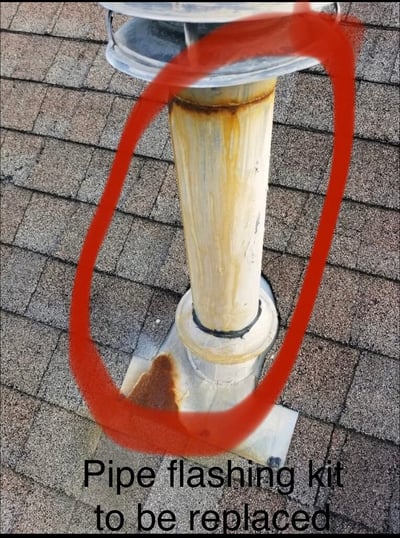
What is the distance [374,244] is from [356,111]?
1.83ft

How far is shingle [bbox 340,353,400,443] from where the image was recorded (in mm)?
1897

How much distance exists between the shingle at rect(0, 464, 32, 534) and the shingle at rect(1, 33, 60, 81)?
1831 millimetres

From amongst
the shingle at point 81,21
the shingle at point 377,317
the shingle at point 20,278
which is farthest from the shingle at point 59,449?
the shingle at point 81,21

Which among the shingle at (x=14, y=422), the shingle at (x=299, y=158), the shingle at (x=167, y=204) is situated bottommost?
the shingle at (x=14, y=422)

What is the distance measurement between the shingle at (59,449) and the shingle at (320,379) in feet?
2.61

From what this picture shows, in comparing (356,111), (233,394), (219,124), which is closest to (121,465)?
(233,394)

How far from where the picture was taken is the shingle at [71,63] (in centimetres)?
258

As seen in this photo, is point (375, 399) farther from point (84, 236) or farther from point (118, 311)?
point (84, 236)

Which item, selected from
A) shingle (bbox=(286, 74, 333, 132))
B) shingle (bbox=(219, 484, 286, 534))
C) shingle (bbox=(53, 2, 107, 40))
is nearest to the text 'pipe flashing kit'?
shingle (bbox=(219, 484, 286, 534))

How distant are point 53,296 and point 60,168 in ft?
1.98

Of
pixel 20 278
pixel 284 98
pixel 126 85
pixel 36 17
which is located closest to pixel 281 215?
pixel 284 98

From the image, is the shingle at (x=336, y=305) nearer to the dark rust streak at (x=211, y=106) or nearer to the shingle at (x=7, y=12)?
the dark rust streak at (x=211, y=106)

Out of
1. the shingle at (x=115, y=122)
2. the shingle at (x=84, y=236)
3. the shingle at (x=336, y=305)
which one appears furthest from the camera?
the shingle at (x=115, y=122)

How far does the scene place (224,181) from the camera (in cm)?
121
